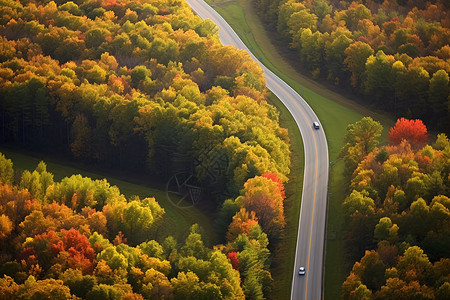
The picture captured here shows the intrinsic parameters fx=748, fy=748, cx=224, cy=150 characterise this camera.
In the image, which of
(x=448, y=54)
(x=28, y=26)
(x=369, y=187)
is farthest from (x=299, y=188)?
(x=28, y=26)

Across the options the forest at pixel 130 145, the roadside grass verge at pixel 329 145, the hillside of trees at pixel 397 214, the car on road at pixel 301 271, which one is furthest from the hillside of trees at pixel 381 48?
the car on road at pixel 301 271

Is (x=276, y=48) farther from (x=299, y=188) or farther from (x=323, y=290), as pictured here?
(x=323, y=290)

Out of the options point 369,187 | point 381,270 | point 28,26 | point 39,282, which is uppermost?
point 28,26

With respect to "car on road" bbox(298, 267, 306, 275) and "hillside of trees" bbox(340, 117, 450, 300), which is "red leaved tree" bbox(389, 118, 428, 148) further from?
"car on road" bbox(298, 267, 306, 275)

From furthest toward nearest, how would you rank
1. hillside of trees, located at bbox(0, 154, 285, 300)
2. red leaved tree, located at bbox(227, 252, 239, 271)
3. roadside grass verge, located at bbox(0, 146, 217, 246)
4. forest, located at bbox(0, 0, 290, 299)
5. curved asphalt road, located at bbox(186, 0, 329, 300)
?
1. roadside grass verge, located at bbox(0, 146, 217, 246)
2. curved asphalt road, located at bbox(186, 0, 329, 300)
3. red leaved tree, located at bbox(227, 252, 239, 271)
4. forest, located at bbox(0, 0, 290, 299)
5. hillside of trees, located at bbox(0, 154, 285, 300)

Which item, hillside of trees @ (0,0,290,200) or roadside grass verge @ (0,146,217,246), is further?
hillside of trees @ (0,0,290,200)

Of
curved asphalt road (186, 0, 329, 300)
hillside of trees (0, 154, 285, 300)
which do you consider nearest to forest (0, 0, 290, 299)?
hillside of trees (0, 154, 285, 300)
